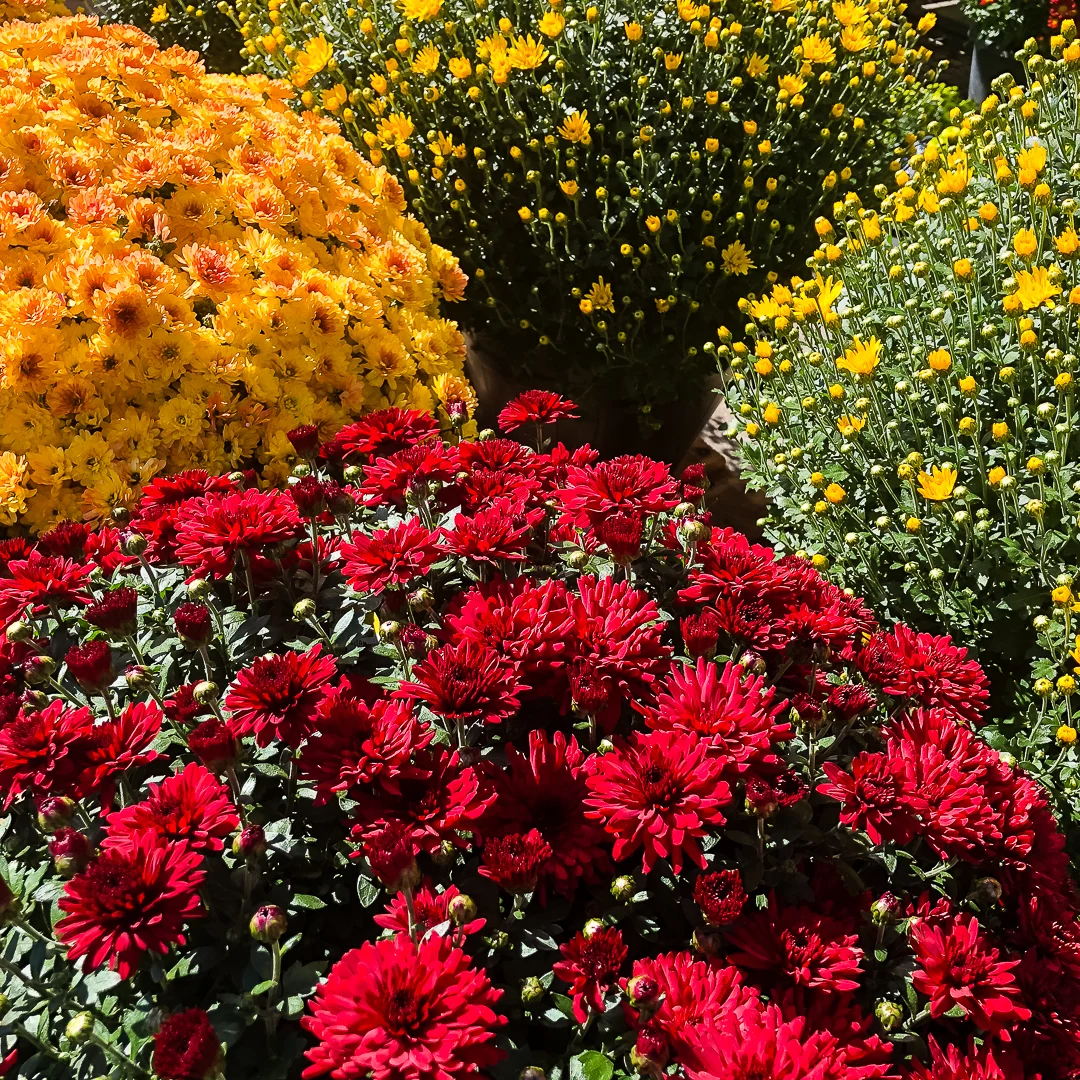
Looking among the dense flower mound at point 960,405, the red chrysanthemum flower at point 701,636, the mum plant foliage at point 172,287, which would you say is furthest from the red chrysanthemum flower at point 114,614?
the dense flower mound at point 960,405

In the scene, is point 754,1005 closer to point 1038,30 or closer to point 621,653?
point 621,653

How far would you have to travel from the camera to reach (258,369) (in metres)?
2.34

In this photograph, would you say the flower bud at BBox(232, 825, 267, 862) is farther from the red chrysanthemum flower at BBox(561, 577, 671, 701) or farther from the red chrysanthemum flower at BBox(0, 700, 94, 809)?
the red chrysanthemum flower at BBox(561, 577, 671, 701)

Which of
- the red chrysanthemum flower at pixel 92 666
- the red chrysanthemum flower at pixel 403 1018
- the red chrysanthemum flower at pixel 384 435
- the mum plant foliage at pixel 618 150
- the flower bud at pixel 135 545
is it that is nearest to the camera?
the red chrysanthemum flower at pixel 403 1018

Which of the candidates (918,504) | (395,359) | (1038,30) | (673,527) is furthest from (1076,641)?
(1038,30)

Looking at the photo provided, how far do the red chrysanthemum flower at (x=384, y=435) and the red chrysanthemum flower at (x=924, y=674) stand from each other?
3.03 ft

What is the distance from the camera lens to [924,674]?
1.46 meters

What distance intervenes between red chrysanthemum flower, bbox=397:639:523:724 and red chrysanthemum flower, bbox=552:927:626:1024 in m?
0.29

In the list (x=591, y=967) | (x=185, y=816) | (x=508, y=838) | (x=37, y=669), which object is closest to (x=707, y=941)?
(x=591, y=967)

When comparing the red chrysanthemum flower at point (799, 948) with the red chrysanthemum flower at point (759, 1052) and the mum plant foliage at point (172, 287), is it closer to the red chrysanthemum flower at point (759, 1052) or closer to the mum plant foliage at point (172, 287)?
the red chrysanthemum flower at point (759, 1052)

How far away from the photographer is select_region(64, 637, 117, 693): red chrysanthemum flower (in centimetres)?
127

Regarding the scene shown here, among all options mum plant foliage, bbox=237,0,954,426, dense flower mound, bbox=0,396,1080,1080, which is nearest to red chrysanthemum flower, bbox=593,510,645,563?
dense flower mound, bbox=0,396,1080,1080

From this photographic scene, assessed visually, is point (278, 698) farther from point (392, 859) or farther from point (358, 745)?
point (392, 859)

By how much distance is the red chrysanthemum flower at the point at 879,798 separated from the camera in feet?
3.87
